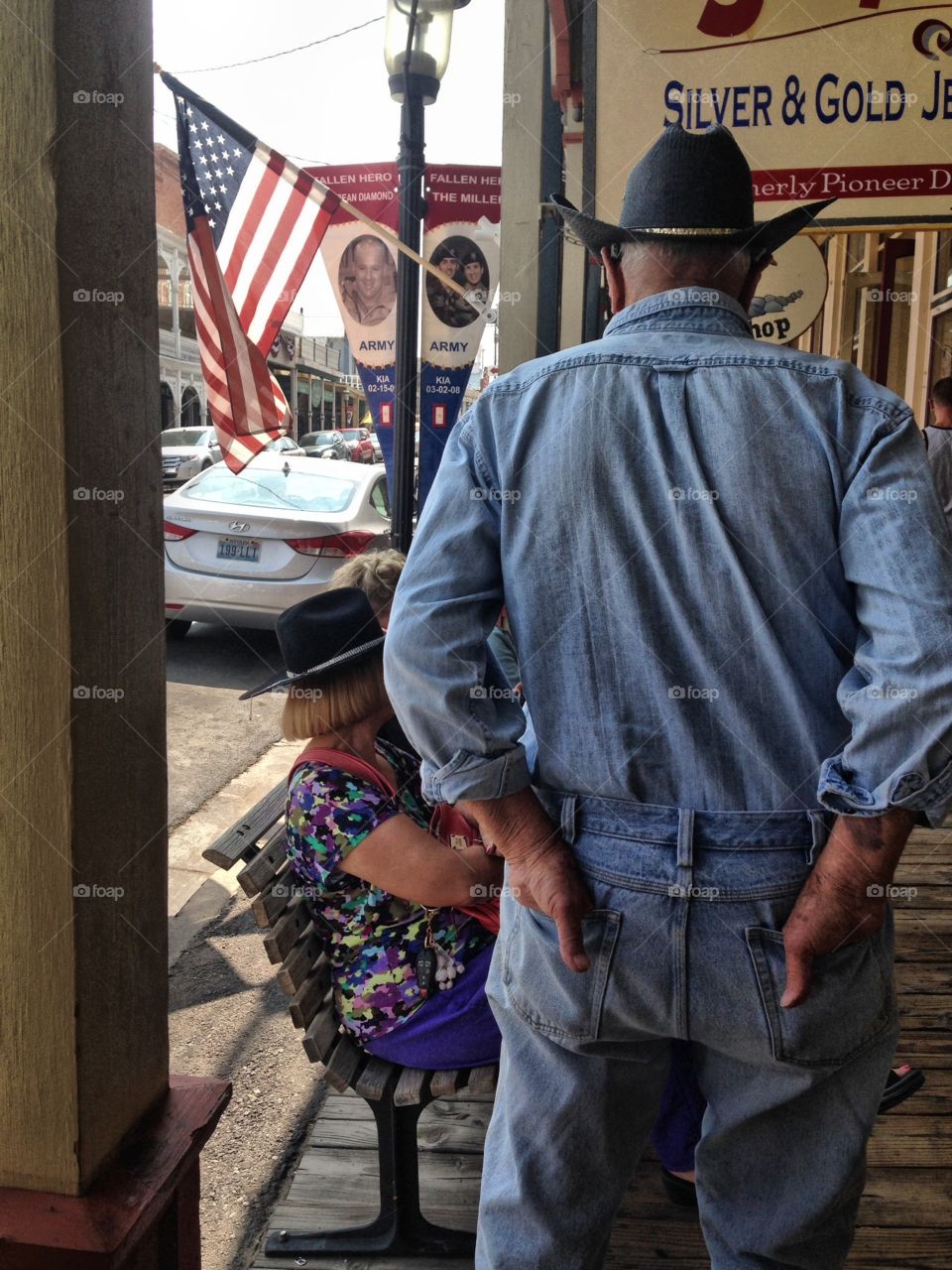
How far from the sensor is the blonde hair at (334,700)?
2.48 m

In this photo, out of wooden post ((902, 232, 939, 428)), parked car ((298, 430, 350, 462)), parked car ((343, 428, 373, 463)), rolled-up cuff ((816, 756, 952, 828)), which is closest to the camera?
rolled-up cuff ((816, 756, 952, 828))

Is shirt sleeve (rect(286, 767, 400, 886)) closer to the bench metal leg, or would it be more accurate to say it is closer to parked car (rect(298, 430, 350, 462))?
the bench metal leg

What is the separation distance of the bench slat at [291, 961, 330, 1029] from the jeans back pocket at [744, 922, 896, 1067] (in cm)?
112

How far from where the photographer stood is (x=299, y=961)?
2.38 meters

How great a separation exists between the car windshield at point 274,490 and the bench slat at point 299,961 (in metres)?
6.44

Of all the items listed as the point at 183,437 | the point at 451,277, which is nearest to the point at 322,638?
the point at 451,277

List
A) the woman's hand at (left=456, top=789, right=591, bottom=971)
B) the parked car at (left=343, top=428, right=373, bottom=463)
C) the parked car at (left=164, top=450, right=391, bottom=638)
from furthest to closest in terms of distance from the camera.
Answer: the parked car at (left=343, top=428, right=373, bottom=463) → the parked car at (left=164, top=450, right=391, bottom=638) → the woman's hand at (left=456, top=789, right=591, bottom=971)

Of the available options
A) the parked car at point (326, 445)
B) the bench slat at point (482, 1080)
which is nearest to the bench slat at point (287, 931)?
the bench slat at point (482, 1080)

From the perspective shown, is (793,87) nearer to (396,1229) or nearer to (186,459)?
(396,1229)

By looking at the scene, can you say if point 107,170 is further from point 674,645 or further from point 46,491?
point 674,645

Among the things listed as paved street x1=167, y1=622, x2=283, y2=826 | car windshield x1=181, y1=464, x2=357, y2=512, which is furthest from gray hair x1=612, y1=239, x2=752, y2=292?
car windshield x1=181, y1=464, x2=357, y2=512

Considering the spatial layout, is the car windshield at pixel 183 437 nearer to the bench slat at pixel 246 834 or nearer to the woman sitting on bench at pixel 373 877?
the bench slat at pixel 246 834

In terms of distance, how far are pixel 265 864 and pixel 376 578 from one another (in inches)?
49.0

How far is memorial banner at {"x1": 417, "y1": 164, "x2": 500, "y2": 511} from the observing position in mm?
7660
